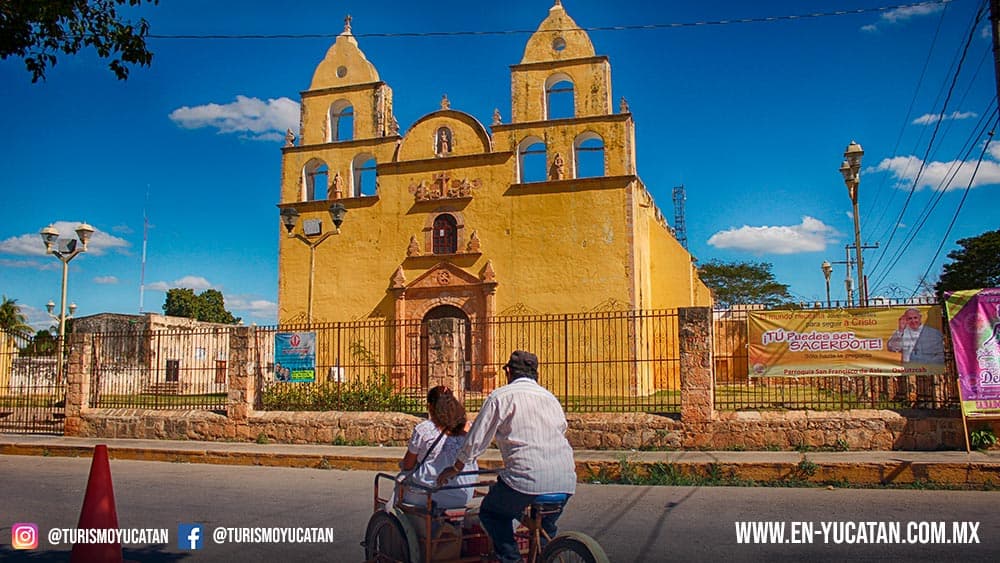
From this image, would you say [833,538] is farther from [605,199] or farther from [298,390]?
[605,199]

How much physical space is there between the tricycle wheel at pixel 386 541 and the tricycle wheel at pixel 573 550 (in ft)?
3.23

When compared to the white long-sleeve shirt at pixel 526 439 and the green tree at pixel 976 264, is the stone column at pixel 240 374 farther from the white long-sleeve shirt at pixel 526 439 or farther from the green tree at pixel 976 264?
the green tree at pixel 976 264

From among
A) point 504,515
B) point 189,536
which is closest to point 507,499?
point 504,515

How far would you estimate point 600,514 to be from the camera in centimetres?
752

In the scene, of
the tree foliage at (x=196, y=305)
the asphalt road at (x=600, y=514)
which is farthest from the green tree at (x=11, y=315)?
the asphalt road at (x=600, y=514)

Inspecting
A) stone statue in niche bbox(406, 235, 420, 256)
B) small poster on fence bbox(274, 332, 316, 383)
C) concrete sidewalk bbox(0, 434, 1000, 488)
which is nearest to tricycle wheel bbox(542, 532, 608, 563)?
concrete sidewalk bbox(0, 434, 1000, 488)

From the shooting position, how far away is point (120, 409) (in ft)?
48.3

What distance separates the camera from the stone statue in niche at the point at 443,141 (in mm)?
23344

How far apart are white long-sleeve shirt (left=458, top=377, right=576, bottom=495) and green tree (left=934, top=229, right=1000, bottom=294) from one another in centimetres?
3889

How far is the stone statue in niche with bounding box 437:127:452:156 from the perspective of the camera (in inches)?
919

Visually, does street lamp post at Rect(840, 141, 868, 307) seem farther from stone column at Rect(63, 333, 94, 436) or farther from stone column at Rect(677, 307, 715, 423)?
stone column at Rect(63, 333, 94, 436)

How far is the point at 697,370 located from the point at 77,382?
11559mm

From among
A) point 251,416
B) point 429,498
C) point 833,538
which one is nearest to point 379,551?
point 429,498

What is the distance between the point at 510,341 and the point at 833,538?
1419 centimetres
